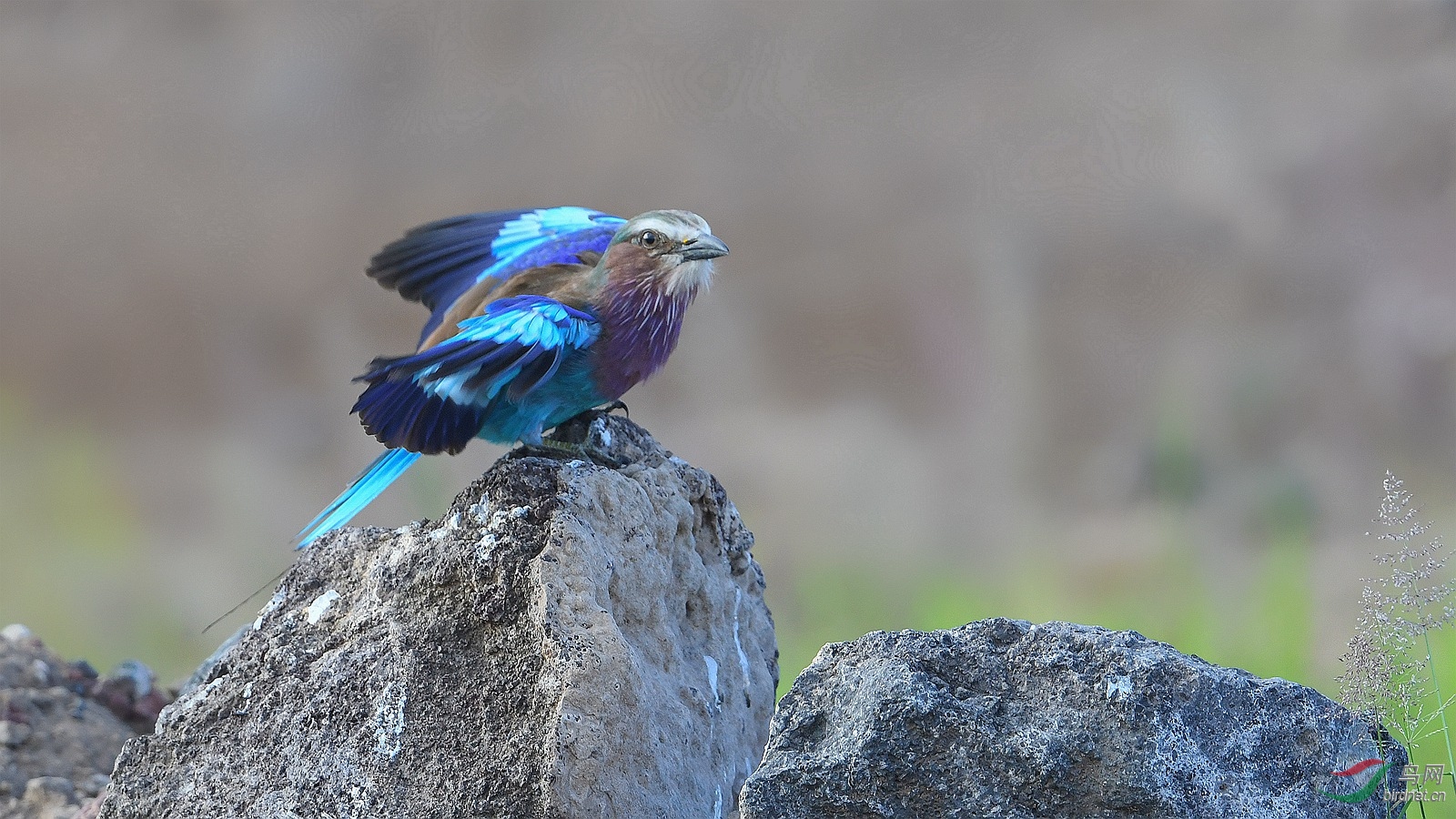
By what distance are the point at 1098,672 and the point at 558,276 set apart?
1574mm

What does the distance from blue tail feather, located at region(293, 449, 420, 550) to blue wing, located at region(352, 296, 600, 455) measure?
0.94 feet

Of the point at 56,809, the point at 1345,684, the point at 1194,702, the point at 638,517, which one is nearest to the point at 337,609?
the point at 638,517

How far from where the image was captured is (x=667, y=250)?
9.88 feet

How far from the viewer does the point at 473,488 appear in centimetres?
252

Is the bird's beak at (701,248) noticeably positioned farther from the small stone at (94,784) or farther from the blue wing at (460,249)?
the small stone at (94,784)

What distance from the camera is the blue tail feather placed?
298 centimetres

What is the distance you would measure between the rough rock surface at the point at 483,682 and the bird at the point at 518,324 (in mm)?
178

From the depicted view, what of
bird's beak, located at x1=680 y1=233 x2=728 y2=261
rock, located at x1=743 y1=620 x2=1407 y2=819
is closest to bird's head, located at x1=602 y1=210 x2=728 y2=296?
bird's beak, located at x1=680 y1=233 x2=728 y2=261

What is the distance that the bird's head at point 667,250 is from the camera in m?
3.01

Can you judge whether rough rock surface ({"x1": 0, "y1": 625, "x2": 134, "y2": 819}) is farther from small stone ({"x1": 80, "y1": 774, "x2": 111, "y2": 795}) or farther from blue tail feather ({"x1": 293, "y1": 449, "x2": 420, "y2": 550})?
blue tail feather ({"x1": 293, "y1": 449, "x2": 420, "y2": 550})

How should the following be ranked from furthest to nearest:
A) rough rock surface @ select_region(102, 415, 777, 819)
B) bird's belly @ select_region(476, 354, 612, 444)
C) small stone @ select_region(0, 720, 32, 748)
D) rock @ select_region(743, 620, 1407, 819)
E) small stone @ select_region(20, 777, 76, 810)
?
small stone @ select_region(0, 720, 32, 748), small stone @ select_region(20, 777, 76, 810), bird's belly @ select_region(476, 354, 612, 444), rough rock surface @ select_region(102, 415, 777, 819), rock @ select_region(743, 620, 1407, 819)

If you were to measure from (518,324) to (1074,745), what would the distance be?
1289mm

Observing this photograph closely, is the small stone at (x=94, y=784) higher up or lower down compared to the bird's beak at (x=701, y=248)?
lower down

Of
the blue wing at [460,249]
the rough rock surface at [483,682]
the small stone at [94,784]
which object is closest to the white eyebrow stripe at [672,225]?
the blue wing at [460,249]
